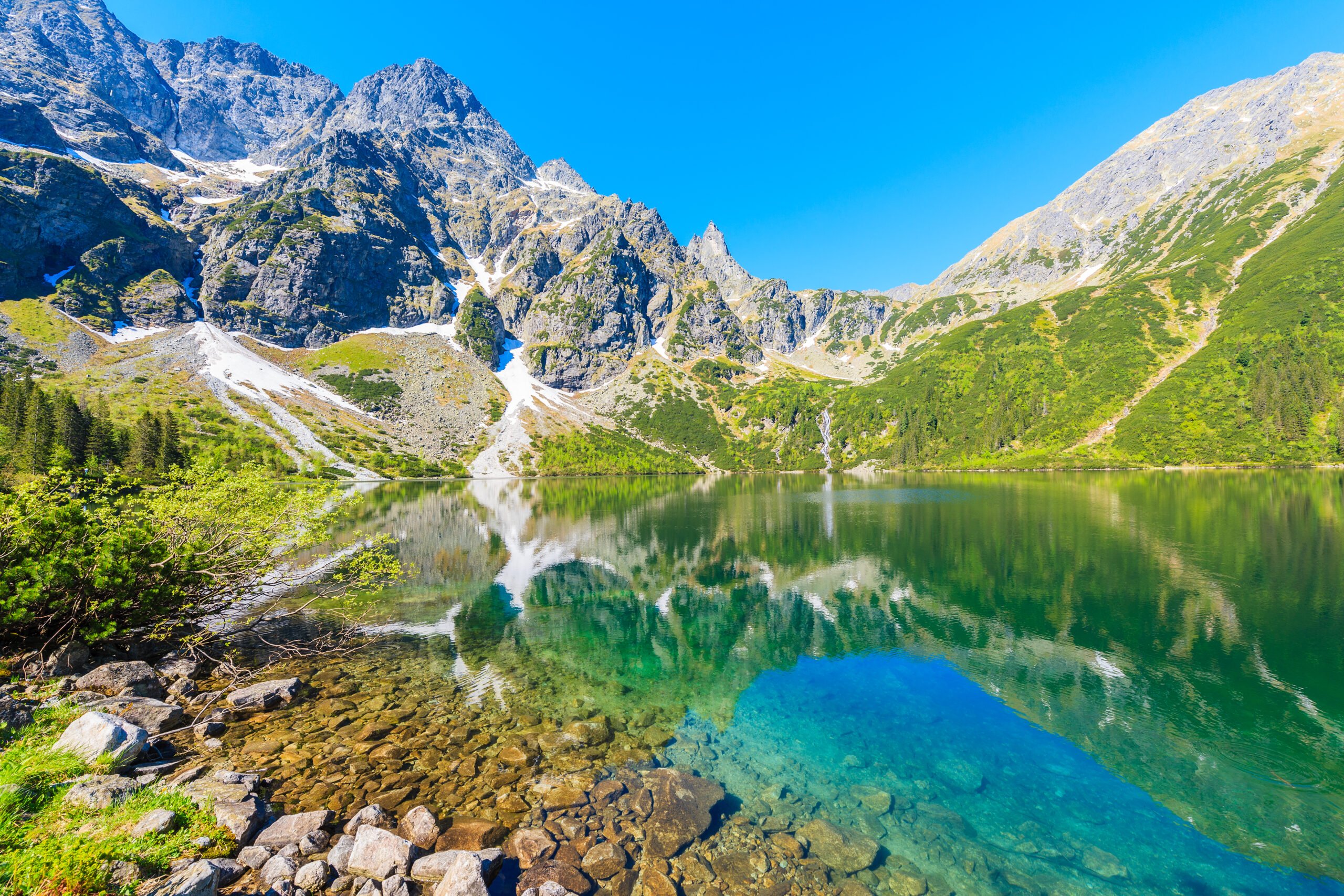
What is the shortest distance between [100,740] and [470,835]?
8.53 metres

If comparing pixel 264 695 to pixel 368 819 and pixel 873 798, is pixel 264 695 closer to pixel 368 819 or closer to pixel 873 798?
pixel 368 819

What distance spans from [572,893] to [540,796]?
354 cm

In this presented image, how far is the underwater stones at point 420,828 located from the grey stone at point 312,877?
1774 millimetres

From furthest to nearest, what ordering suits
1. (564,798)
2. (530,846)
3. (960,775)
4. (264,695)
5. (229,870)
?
(264,695) < (960,775) < (564,798) < (530,846) < (229,870)

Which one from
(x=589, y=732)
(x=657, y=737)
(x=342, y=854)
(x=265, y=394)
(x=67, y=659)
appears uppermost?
(x=265, y=394)

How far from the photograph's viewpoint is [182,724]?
49.5 ft

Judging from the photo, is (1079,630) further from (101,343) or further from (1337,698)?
(101,343)

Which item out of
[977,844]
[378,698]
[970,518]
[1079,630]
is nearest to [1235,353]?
[970,518]

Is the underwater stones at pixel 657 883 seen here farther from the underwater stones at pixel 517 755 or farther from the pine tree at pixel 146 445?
the pine tree at pixel 146 445

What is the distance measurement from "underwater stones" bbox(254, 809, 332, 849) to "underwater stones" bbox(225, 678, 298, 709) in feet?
25.9

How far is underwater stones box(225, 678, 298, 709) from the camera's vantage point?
16.8 metres

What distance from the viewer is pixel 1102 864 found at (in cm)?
1110

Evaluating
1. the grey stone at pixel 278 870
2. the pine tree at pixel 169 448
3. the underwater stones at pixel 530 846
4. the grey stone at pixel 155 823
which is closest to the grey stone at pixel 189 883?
the grey stone at pixel 278 870

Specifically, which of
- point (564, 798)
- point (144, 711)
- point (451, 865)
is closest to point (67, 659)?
point (144, 711)
